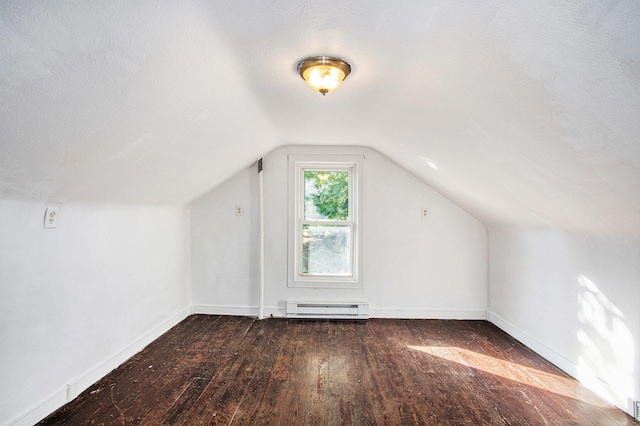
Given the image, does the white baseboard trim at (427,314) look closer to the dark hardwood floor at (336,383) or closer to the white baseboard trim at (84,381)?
the dark hardwood floor at (336,383)

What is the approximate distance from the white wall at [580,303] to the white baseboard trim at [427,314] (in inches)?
15.3

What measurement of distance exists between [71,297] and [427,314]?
136 inches

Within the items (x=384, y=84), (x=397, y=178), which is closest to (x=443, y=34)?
(x=384, y=84)

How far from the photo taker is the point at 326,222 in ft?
14.0

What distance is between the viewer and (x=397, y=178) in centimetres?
416

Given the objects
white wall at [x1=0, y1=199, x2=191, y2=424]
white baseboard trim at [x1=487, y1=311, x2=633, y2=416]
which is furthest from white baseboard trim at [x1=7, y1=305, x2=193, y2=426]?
white baseboard trim at [x1=487, y1=311, x2=633, y2=416]

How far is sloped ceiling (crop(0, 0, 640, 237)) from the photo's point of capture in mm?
1183

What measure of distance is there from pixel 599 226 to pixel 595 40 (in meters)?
1.67

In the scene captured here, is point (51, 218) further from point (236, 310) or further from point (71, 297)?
point (236, 310)

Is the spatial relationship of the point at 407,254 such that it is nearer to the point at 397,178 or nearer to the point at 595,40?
the point at 397,178

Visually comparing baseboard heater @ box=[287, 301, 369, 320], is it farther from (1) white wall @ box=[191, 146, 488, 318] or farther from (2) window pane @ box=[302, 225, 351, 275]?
(2) window pane @ box=[302, 225, 351, 275]

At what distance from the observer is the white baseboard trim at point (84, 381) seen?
6.71 feet

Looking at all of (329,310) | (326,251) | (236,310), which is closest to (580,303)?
(329,310)

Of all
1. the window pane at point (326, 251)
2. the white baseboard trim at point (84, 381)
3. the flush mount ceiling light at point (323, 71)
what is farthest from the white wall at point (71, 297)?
the flush mount ceiling light at point (323, 71)
